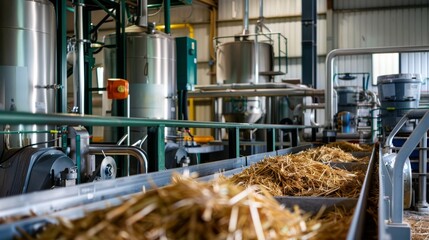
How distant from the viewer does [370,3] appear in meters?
13.4

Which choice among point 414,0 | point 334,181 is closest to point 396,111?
point 334,181

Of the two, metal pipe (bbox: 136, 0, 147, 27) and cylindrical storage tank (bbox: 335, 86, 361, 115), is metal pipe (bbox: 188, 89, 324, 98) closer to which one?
cylindrical storage tank (bbox: 335, 86, 361, 115)

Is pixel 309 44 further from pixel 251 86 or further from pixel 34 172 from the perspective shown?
pixel 34 172

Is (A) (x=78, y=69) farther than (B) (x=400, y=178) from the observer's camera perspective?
Yes

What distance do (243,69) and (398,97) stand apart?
4.16 m

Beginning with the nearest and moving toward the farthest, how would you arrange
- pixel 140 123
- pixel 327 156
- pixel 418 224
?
pixel 140 123, pixel 327 156, pixel 418 224

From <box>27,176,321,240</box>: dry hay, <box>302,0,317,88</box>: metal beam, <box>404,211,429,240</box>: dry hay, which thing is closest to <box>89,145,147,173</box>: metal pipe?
<box>27,176,321,240</box>: dry hay

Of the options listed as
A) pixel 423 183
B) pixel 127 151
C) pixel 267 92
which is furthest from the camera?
pixel 267 92

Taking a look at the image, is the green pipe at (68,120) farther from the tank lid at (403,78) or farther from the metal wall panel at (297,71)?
the metal wall panel at (297,71)

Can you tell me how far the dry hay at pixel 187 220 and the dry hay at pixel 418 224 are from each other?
393 cm

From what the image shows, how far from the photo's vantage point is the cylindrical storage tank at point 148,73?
6.05m

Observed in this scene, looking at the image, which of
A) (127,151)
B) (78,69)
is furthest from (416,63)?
(127,151)

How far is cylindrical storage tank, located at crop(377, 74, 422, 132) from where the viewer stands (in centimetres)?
702

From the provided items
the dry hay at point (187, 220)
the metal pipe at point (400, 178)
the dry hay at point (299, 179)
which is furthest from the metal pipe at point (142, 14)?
the dry hay at point (187, 220)
